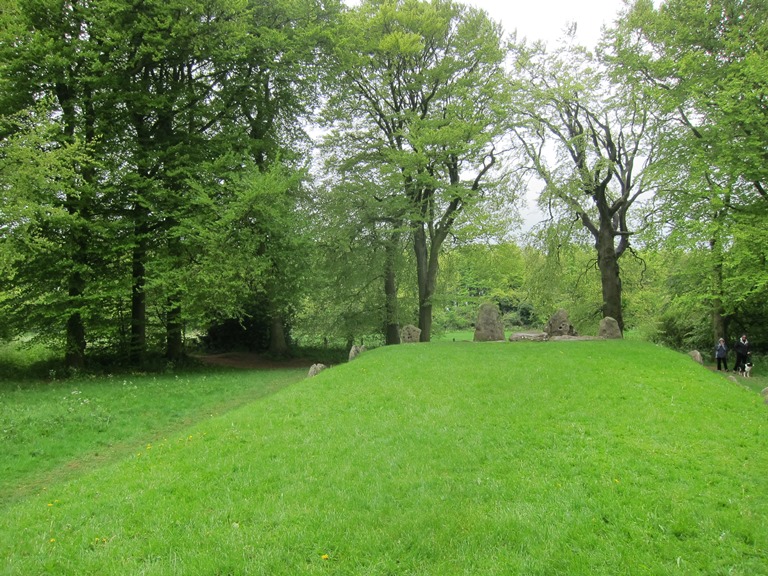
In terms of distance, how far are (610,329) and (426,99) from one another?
13722 millimetres

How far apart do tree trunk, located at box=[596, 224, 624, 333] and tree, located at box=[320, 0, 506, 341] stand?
594 centimetres

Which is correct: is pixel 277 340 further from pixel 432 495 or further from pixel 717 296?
pixel 432 495

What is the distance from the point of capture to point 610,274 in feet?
72.8

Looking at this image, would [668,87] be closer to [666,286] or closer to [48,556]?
[666,286]

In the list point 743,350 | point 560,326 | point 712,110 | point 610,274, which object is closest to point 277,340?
point 560,326

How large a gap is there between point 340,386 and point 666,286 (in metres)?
20.4

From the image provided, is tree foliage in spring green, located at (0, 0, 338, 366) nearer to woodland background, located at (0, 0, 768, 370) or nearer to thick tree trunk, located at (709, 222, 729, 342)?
woodland background, located at (0, 0, 768, 370)

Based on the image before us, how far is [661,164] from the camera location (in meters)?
19.1

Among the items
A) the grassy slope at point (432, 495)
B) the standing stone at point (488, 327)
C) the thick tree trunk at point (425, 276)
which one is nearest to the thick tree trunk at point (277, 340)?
the thick tree trunk at point (425, 276)

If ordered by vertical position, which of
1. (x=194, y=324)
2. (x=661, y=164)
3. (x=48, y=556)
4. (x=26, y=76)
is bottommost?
(x=48, y=556)

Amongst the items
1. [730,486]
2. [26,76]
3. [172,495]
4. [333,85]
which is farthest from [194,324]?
[730,486]

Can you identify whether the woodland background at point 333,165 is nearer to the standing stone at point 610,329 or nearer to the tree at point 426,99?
the tree at point 426,99

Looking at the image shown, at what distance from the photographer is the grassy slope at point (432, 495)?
14.3 ft

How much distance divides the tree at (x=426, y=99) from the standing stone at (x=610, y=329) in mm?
7910
